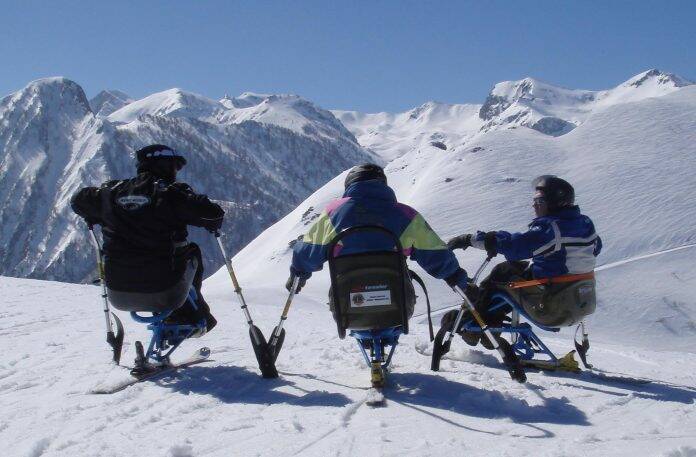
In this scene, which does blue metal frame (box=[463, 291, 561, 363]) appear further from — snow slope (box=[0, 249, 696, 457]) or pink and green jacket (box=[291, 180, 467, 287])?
pink and green jacket (box=[291, 180, 467, 287])

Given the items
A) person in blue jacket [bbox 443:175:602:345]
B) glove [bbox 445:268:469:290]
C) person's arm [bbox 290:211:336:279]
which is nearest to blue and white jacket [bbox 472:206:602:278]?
person in blue jacket [bbox 443:175:602:345]

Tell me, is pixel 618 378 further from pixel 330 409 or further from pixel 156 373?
pixel 156 373

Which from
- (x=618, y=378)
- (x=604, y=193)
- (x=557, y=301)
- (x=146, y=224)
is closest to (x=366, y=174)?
(x=146, y=224)

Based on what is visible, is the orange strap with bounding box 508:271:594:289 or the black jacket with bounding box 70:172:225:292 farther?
the orange strap with bounding box 508:271:594:289

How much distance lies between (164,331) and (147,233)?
3.45 feet

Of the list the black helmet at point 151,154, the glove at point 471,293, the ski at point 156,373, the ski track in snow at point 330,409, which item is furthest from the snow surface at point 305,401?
the black helmet at point 151,154

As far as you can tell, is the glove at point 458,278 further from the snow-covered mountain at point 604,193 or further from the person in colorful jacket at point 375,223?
the snow-covered mountain at point 604,193

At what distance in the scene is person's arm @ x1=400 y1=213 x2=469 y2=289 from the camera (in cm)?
502

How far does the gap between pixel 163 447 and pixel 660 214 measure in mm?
31610

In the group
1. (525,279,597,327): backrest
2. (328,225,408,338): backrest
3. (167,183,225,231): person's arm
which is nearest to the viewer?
(328,225,408,338): backrest

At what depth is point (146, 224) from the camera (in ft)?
17.7

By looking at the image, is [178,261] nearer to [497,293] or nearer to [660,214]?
[497,293]

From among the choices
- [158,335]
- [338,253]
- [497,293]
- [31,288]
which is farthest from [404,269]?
[31,288]

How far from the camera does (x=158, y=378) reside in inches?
213
